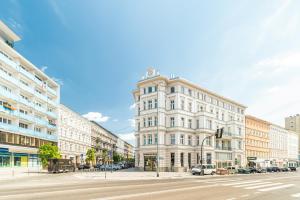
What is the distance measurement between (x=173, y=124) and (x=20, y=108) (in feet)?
94.4

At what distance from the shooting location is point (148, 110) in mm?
57938

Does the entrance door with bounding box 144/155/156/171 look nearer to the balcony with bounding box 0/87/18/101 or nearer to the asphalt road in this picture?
the balcony with bounding box 0/87/18/101

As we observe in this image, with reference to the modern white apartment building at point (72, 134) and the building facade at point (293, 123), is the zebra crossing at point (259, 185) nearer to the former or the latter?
the modern white apartment building at point (72, 134)

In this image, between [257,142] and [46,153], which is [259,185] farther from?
[257,142]

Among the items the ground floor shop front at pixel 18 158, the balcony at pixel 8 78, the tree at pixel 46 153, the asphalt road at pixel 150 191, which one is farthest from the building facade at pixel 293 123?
the asphalt road at pixel 150 191

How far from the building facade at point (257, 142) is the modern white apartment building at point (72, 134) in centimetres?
4540

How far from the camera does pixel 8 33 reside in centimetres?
5416

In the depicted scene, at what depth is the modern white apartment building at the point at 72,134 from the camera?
7256 centimetres

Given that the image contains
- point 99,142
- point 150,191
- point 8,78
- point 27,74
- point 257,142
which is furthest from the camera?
point 99,142

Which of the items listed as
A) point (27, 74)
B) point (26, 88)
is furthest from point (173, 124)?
point (27, 74)

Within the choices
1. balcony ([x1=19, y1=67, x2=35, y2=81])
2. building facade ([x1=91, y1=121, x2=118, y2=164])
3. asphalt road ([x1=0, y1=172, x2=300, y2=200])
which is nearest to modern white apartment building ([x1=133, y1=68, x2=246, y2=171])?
balcony ([x1=19, y1=67, x2=35, y2=81])

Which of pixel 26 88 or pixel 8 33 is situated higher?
pixel 8 33

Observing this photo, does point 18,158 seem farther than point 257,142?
No

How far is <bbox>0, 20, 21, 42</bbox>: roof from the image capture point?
170 feet
